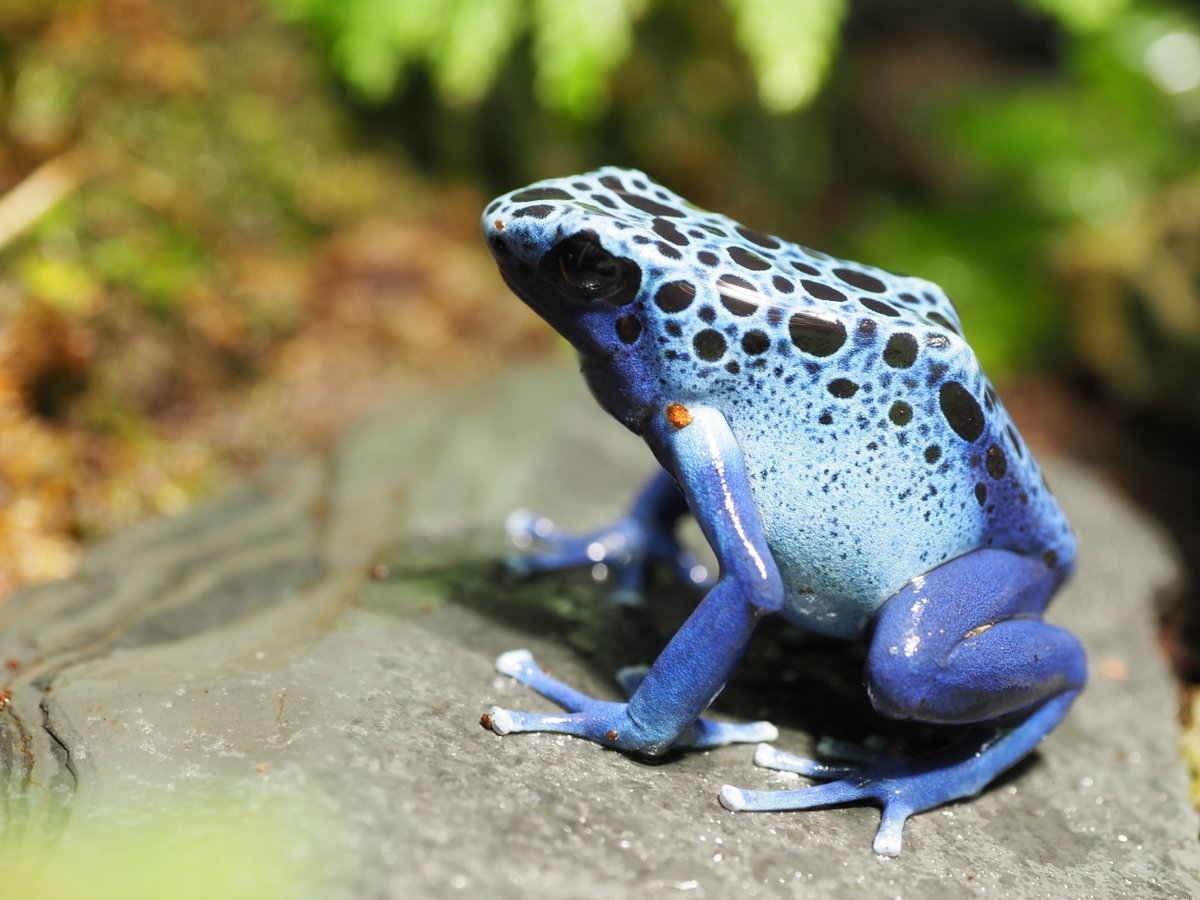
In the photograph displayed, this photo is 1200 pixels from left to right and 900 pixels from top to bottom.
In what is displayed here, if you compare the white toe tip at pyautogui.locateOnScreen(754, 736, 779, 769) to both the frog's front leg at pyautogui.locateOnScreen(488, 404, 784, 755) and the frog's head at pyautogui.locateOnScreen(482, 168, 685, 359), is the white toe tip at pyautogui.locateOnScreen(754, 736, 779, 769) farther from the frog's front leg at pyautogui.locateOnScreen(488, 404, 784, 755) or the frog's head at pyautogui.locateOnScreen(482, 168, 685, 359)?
the frog's head at pyautogui.locateOnScreen(482, 168, 685, 359)

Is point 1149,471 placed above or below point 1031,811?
above

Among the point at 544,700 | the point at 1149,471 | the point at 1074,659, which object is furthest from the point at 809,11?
the point at 544,700

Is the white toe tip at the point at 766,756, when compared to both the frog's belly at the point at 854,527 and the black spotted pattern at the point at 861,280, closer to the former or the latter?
the frog's belly at the point at 854,527

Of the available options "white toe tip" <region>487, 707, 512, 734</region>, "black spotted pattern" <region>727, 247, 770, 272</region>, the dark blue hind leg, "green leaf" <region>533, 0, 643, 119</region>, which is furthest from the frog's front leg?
"green leaf" <region>533, 0, 643, 119</region>

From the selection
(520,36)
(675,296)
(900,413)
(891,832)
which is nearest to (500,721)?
(891,832)

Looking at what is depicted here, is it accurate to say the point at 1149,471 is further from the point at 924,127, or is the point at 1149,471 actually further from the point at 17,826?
the point at 17,826

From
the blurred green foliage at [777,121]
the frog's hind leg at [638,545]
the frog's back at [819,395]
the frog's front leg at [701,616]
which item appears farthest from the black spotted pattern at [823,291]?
the blurred green foliage at [777,121]

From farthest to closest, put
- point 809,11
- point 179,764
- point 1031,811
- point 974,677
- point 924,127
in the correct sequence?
point 924,127
point 809,11
point 1031,811
point 974,677
point 179,764
